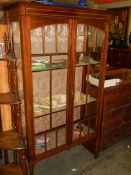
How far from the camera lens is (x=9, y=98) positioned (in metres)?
1.58

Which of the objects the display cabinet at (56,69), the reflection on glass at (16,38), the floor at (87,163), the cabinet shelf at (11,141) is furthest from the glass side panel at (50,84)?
the floor at (87,163)

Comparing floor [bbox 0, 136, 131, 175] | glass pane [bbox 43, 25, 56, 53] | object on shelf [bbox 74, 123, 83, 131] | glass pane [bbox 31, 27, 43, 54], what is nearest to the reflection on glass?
glass pane [bbox 31, 27, 43, 54]

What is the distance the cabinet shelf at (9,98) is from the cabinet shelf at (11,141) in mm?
360

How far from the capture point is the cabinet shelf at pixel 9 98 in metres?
1.48

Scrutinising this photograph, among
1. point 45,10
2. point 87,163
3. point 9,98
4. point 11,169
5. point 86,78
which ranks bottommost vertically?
point 87,163

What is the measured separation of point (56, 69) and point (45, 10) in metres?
0.57

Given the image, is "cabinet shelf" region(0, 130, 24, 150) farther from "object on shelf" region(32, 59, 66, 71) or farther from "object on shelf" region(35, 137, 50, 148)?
"object on shelf" region(32, 59, 66, 71)

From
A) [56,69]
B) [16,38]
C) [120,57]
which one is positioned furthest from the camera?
[120,57]

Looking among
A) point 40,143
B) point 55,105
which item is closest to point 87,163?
point 40,143

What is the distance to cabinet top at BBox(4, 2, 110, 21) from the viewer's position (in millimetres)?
1296

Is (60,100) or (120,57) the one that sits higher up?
(120,57)

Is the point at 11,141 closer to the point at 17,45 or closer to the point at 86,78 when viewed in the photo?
the point at 17,45

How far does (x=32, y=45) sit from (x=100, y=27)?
0.70 meters

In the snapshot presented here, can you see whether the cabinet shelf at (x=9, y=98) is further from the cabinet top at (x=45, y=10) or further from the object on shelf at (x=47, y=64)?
the cabinet top at (x=45, y=10)
